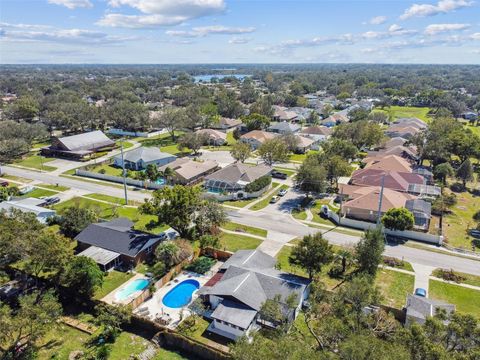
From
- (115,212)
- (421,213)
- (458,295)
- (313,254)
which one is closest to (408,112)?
(421,213)

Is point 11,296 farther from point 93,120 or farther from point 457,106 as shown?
point 457,106

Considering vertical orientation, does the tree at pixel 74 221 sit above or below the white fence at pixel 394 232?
above

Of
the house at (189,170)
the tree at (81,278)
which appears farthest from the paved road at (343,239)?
the tree at (81,278)

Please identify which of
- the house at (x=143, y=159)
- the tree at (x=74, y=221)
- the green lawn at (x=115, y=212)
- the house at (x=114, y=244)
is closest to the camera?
the house at (x=114, y=244)

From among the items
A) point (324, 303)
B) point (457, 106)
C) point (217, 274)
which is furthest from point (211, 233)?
point (457, 106)

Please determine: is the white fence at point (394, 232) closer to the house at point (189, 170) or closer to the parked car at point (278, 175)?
the parked car at point (278, 175)
